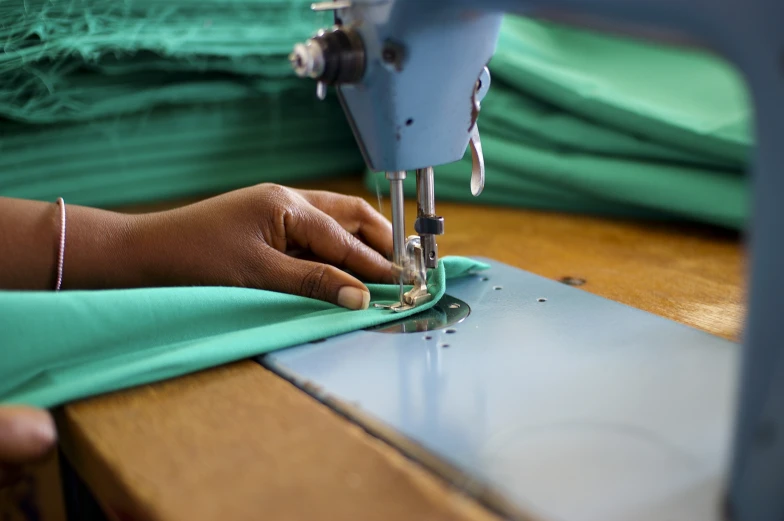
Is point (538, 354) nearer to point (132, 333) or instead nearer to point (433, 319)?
point (433, 319)

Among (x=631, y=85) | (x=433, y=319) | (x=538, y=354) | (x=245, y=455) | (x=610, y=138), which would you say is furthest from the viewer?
(x=631, y=85)

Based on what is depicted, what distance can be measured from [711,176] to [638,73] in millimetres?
395

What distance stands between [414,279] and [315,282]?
0.10 meters

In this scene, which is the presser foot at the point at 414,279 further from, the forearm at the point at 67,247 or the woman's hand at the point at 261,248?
the forearm at the point at 67,247

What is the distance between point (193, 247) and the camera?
2.58ft

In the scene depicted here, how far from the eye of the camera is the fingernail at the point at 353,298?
0.75 meters

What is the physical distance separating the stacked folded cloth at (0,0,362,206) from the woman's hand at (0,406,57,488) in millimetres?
714

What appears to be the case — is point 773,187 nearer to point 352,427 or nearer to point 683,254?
point 352,427

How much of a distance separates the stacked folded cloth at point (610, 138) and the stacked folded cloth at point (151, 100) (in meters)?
0.25

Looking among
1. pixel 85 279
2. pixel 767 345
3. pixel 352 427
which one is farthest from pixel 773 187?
pixel 85 279

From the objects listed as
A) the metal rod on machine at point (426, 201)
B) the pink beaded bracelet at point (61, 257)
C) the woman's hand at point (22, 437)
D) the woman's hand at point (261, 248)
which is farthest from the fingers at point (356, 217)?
the woman's hand at point (22, 437)

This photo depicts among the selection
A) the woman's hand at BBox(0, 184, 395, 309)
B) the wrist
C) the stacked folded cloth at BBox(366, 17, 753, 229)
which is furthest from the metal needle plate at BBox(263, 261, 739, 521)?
the stacked folded cloth at BBox(366, 17, 753, 229)

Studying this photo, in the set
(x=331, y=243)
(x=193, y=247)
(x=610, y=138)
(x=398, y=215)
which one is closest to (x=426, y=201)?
(x=398, y=215)

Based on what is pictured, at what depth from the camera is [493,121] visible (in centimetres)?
131
